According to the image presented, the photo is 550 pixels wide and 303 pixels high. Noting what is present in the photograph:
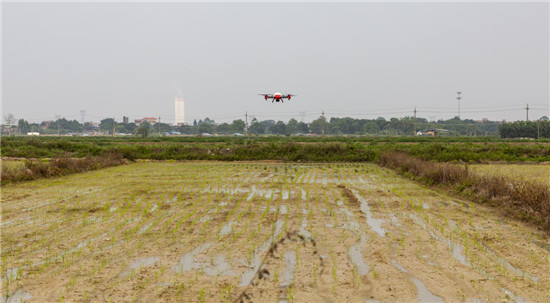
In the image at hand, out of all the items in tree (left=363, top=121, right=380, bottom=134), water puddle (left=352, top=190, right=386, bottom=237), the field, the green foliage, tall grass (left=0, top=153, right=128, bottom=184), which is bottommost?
water puddle (left=352, top=190, right=386, bottom=237)

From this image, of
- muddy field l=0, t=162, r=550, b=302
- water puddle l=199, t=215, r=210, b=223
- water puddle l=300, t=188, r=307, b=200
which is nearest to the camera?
muddy field l=0, t=162, r=550, b=302

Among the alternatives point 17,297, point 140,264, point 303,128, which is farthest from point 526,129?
point 17,297

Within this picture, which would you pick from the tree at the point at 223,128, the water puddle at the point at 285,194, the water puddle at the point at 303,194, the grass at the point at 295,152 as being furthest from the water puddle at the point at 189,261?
the tree at the point at 223,128

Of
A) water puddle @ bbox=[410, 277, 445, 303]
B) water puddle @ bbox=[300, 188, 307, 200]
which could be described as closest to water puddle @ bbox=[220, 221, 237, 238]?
water puddle @ bbox=[410, 277, 445, 303]

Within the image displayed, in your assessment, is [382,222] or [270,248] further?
[382,222]

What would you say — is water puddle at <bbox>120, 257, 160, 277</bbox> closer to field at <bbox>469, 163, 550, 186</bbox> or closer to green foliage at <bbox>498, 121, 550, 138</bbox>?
field at <bbox>469, 163, 550, 186</bbox>

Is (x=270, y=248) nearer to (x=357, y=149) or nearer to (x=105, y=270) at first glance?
(x=105, y=270)

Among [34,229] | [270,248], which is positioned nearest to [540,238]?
[270,248]
